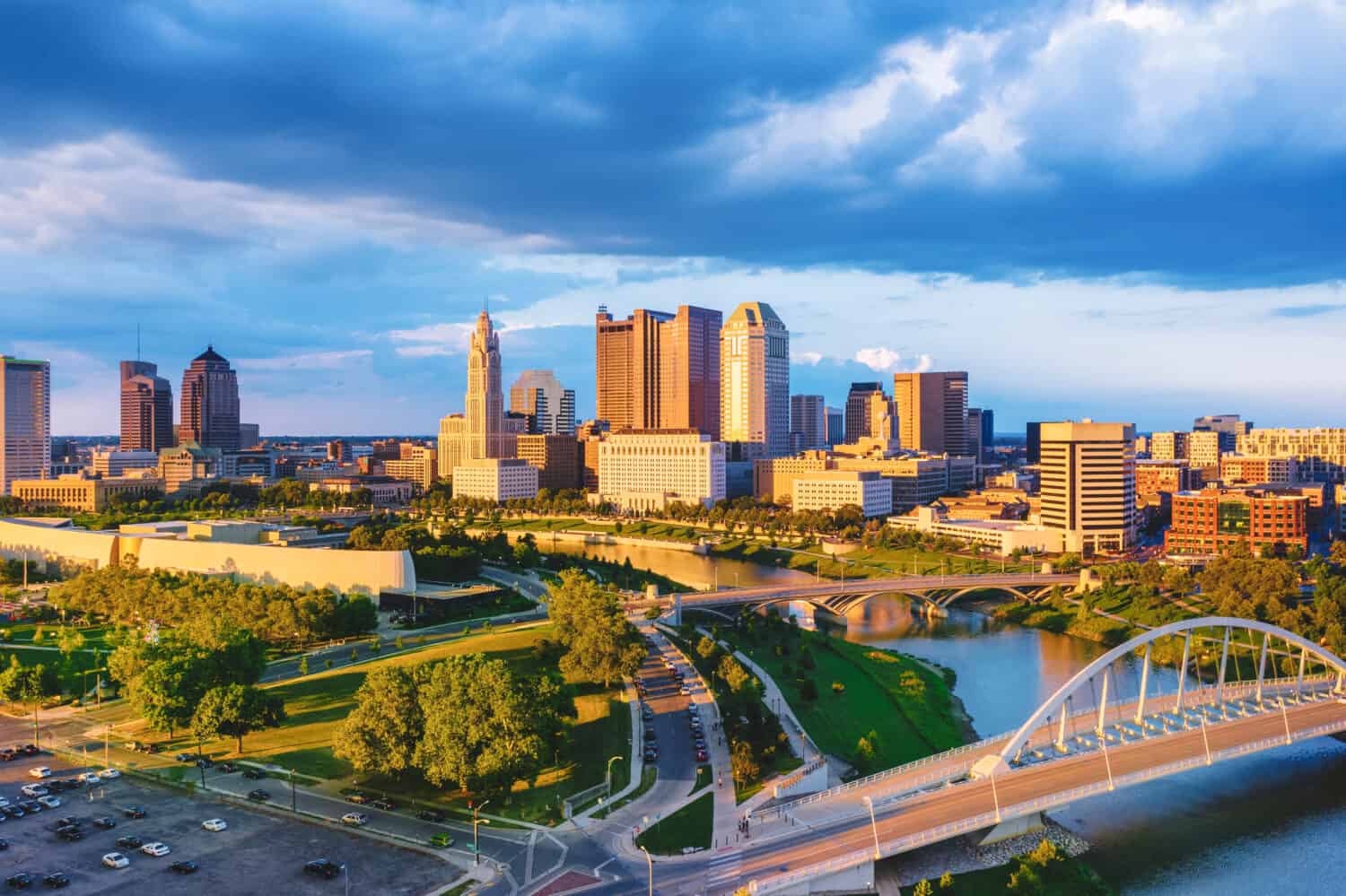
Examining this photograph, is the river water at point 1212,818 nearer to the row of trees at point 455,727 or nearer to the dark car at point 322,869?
the row of trees at point 455,727

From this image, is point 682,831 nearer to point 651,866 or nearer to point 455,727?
point 651,866

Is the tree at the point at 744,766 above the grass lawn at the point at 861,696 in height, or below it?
above

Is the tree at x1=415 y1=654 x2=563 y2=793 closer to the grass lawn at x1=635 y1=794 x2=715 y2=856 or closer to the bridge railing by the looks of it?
the grass lawn at x1=635 y1=794 x2=715 y2=856

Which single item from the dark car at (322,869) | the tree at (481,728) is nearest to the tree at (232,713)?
the tree at (481,728)

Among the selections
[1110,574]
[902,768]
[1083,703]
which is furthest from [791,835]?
[1110,574]

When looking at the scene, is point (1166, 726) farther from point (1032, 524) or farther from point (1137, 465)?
point (1137, 465)

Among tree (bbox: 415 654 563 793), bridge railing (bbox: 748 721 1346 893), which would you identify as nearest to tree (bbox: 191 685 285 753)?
tree (bbox: 415 654 563 793)
